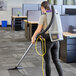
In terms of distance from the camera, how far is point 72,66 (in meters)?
4.01

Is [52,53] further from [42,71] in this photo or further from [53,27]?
[42,71]

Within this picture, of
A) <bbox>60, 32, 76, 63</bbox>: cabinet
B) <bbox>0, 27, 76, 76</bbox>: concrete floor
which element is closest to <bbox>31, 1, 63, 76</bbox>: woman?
<bbox>0, 27, 76, 76</bbox>: concrete floor

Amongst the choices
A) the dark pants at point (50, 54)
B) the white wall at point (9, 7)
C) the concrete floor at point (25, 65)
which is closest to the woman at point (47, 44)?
the dark pants at point (50, 54)

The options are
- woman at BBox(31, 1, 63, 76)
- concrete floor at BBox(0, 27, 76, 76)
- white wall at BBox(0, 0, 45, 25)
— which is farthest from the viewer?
white wall at BBox(0, 0, 45, 25)

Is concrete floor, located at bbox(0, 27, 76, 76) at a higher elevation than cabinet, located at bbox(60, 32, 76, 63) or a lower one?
lower

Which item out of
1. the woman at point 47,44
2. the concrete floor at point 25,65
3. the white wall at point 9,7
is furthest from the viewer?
the white wall at point 9,7

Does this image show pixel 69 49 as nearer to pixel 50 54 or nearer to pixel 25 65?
pixel 25 65

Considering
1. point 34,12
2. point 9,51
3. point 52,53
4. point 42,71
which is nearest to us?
point 52,53

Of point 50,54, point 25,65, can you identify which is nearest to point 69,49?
point 25,65

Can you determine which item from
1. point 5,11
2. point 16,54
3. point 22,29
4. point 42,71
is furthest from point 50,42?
point 5,11

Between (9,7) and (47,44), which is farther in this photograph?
(9,7)

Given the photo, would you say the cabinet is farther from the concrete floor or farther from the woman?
the woman

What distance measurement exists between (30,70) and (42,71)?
0.21 m

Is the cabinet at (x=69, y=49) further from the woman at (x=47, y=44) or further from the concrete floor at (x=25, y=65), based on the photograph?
the woman at (x=47, y=44)
